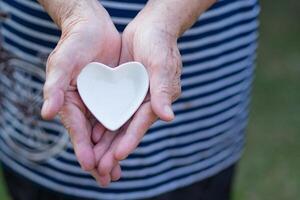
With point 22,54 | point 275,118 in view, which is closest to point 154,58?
point 22,54

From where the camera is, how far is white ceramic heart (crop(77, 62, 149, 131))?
1008mm

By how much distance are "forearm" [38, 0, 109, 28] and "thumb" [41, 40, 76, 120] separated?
0.07 meters

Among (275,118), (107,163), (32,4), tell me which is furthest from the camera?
(275,118)

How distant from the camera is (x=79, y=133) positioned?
0.95 m

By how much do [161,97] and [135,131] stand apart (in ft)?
0.20

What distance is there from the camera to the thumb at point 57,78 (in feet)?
3.04

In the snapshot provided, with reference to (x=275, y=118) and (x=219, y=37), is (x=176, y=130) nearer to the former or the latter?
(x=219, y=37)

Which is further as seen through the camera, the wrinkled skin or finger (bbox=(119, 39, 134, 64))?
finger (bbox=(119, 39, 134, 64))

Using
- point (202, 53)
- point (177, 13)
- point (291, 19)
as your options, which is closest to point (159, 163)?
point (202, 53)

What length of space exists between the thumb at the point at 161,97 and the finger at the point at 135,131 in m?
0.03

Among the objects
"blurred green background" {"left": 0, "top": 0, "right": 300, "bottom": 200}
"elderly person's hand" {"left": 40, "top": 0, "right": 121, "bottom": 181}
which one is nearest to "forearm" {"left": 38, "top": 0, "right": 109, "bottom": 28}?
"elderly person's hand" {"left": 40, "top": 0, "right": 121, "bottom": 181}

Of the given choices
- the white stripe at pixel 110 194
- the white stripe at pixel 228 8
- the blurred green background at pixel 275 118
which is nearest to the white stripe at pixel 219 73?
the white stripe at pixel 228 8

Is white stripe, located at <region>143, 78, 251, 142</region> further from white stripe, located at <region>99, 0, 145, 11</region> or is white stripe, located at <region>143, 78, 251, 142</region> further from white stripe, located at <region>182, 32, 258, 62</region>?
white stripe, located at <region>99, 0, 145, 11</region>

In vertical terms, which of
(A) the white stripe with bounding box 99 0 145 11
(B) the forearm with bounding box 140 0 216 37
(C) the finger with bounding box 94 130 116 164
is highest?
(B) the forearm with bounding box 140 0 216 37
